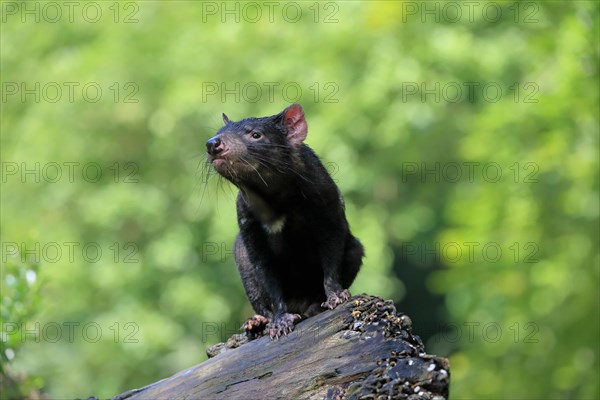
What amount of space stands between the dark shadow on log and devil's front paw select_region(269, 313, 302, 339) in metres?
0.06

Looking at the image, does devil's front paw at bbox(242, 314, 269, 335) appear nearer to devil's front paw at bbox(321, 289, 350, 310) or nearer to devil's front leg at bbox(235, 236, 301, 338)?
devil's front leg at bbox(235, 236, 301, 338)

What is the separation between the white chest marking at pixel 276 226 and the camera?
7.89 meters

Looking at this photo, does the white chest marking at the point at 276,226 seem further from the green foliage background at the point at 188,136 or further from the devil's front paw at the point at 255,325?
the green foliage background at the point at 188,136

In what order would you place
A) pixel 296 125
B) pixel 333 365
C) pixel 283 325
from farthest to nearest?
pixel 296 125
pixel 283 325
pixel 333 365

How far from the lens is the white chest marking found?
25.9 feet

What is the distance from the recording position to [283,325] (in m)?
7.13

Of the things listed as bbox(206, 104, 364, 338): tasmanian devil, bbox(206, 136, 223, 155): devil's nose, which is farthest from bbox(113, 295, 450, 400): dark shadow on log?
bbox(206, 136, 223, 155): devil's nose

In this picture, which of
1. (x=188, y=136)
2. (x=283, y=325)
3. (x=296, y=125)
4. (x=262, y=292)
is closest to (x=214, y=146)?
(x=296, y=125)

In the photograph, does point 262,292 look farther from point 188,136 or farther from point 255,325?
point 188,136

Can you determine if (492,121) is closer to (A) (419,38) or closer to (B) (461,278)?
(B) (461,278)

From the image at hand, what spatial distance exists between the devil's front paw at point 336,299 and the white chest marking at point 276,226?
801mm

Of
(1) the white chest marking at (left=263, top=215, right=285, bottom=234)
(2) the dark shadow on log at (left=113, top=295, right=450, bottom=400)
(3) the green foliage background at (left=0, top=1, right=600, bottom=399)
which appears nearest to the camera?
(2) the dark shadow on log at (left=113, top=295, right=450, bottom=400)

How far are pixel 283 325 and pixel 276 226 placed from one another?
103 centimetres

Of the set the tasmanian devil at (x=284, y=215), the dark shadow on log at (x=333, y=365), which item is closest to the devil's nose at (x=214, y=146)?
the tasmanian devil at (x=284, y=215)
